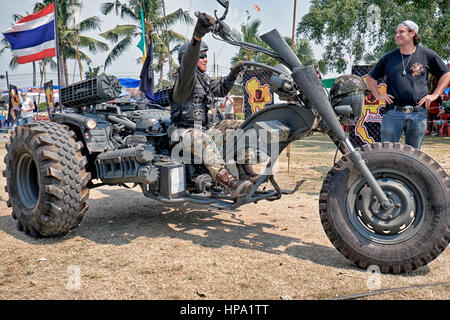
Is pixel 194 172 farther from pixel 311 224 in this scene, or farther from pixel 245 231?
pixel 311 224

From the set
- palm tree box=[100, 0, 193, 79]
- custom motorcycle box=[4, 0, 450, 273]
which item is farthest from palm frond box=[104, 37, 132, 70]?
custom motorcycle box=[4, 0, 450, 273]

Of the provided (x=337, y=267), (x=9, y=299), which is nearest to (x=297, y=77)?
(x=337, y=267)

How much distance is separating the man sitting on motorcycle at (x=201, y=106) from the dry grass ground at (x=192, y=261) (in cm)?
62

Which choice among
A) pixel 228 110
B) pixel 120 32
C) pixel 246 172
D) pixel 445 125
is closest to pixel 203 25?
pixel 246 172

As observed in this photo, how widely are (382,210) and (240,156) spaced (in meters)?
1.42

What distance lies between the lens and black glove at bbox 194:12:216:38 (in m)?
2.81

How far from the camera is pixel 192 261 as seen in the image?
299 centimetres

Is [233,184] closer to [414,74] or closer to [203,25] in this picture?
[203,25]

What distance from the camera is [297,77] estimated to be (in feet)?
9.66

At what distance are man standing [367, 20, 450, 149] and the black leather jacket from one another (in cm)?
178

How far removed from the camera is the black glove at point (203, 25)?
2.81 m

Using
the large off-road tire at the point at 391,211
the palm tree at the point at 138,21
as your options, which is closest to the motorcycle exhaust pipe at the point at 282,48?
the large off-road tire at the point at 391,211

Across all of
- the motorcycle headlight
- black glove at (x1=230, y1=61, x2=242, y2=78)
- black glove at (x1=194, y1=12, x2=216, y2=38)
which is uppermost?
black glove at (x1=194, y1=12, x2=216, y2=38)

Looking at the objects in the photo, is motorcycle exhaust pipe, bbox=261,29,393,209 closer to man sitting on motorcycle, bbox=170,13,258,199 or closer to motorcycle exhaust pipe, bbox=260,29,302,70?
motorcycle exhaust pipe, bbox=260,29,302,70
